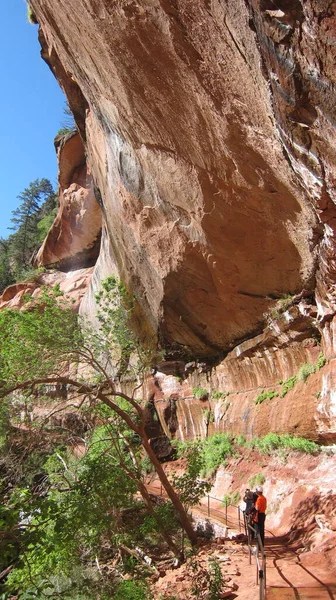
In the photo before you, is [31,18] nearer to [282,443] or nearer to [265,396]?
[265,396]

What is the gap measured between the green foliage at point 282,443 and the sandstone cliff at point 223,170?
32 centimetres

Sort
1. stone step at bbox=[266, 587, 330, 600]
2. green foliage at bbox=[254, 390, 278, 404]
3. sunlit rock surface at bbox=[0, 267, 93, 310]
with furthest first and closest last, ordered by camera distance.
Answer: sunlit rock surface at bbox=[0, 267, 93, 310] < green foliage at bbox=[254, 390, 278, 404] < stone step at bbox=[266, 587, 330, 600]

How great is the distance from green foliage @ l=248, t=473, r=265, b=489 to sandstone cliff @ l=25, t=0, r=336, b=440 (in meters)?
1.61

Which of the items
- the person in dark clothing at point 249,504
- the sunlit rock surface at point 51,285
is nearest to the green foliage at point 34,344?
the person in dark clothing at point 249,504

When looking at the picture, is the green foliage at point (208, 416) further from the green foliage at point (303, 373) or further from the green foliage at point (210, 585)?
the green foliage at point (210, 585)

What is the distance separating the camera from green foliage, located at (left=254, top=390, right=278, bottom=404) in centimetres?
1408

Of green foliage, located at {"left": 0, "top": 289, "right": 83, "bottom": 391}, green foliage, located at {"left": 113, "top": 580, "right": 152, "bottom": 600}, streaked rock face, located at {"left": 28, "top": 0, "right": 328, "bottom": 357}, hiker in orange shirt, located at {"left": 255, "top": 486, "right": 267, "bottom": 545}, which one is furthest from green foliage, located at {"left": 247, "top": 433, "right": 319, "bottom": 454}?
green foliage, located at {"left": 0, "top": 289, "right": 83, "bottom": 391}

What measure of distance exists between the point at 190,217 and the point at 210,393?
8919 mm

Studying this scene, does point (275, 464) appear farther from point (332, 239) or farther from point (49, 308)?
point (49, 308)

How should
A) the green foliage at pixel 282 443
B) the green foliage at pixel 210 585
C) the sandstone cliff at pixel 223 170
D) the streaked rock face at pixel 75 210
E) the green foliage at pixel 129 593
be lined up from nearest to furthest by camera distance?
the sandstone cliff at pixel 223 170
the green foliage at pixel 129 593
the green foliage at pixel 210 585
the green foliage at pixel 282 443
the streaked rock face at pixel 75 210

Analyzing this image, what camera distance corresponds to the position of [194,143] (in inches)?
412

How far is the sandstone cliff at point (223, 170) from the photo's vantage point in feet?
21.2

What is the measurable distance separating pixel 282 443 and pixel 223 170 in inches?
314

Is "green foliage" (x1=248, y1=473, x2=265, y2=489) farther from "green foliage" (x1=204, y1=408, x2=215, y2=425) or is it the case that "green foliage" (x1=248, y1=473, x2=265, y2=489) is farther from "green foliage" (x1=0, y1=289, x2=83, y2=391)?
"green foliage" (x1=0, y1=289, x2=83, y2=391)
